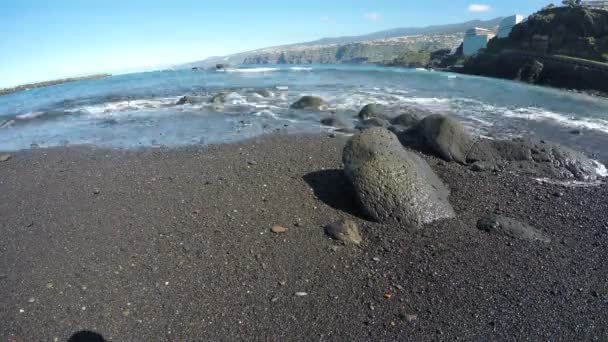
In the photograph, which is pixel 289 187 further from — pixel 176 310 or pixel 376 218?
pixel 176 310

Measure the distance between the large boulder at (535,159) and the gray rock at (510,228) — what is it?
3.20 metres

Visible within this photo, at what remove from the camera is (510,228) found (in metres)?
6.35

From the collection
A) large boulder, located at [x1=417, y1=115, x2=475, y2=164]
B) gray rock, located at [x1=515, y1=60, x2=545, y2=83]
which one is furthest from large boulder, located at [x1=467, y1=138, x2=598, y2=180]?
gray rock, located at [x1=515, y1=60, x2=545, y2=83]

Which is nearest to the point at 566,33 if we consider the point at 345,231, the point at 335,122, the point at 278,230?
the point at 335,122

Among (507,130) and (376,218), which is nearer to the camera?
(376,218)

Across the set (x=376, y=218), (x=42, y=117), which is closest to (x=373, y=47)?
(x=42, y=117)

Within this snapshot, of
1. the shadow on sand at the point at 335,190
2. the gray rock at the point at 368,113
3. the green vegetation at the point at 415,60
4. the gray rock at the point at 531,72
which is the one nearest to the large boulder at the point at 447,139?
the shadow on sand at the point at 335,190

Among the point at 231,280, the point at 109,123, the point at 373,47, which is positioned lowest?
the point at 373,47

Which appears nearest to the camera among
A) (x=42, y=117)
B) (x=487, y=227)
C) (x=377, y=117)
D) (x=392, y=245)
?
(x=392, y=245)

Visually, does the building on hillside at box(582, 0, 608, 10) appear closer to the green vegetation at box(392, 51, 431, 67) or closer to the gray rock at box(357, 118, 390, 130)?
the green vegetation at box(392, 51, 431, 67)

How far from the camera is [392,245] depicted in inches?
232

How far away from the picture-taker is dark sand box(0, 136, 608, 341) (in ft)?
14.4

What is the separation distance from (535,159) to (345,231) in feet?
21.0

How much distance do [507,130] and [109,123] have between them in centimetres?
1628
